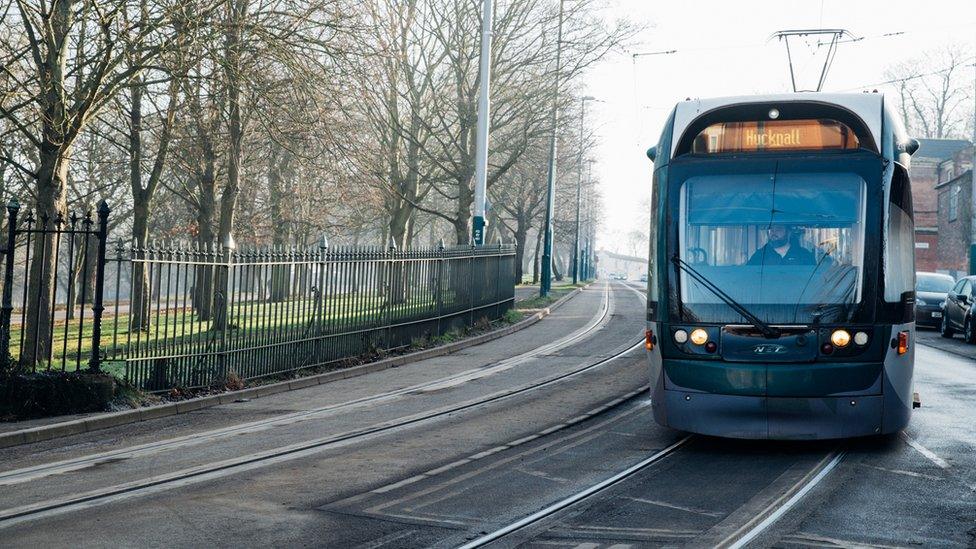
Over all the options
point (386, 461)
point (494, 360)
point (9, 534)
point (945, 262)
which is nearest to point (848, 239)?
point (386, 461)

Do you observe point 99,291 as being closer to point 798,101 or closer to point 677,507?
point 677,507

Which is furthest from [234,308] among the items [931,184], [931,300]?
[931,184]

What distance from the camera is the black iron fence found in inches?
460

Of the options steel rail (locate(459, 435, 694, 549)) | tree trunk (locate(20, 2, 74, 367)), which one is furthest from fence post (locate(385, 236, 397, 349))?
steel rail (locate(459, 435, 694, 549))

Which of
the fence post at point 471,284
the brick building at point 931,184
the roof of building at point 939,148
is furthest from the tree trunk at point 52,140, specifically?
the roof of building at point 939,148

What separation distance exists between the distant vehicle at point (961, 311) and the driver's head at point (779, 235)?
16209mm

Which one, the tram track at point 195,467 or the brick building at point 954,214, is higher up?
the brick building at point 954,214

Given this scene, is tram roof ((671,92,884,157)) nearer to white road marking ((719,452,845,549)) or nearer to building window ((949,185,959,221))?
white road marking ((719,452,845,549))

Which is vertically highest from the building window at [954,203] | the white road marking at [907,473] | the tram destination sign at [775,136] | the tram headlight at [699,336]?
the building window at [954,203]

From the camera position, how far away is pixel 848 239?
8.93 meters

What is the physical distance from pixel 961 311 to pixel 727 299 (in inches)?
682

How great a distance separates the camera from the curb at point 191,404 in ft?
32.6

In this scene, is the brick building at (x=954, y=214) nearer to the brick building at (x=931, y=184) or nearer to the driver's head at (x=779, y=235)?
the brick building at (x=931, y=184)

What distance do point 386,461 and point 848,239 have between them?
4334 millimetres
